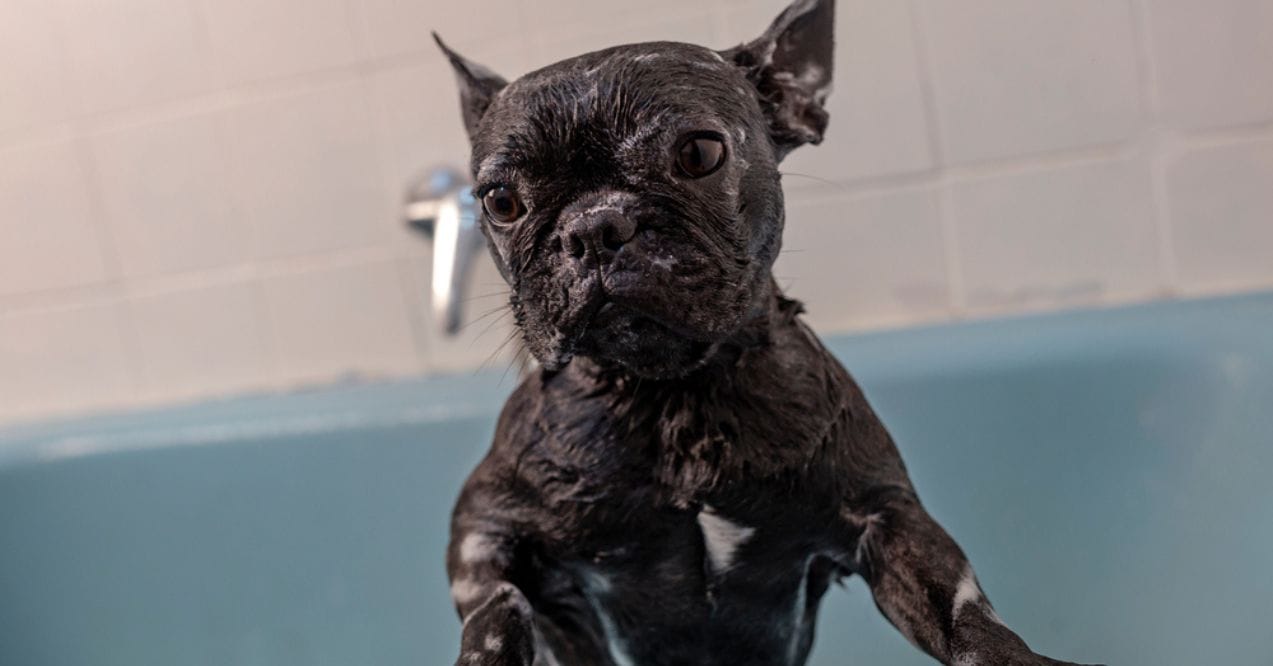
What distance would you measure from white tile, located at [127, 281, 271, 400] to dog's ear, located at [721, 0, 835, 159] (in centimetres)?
99

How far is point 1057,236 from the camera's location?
1.15 m

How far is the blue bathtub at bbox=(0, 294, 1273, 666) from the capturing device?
98cm

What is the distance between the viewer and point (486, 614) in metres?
0.55

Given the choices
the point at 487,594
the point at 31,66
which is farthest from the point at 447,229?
the point at 31,66

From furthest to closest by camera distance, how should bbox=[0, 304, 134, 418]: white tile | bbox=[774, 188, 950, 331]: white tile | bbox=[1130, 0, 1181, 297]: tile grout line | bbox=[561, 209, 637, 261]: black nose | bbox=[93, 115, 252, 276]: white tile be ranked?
bbox=[0, 304, 134, 418]: white tile → bbox=[93, 115, 252, 276]: white tile → bbox=[774, 188, 950, 331]: white tile → bbox=[1130, 0, 1181, 297]: tile grout line → bbox=[561, 209, 637, 261]: black nose

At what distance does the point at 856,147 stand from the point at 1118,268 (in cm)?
27

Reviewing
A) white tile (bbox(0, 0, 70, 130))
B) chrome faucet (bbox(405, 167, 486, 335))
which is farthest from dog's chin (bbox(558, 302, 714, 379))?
white tile (bbox(0, 0, 70, 130))

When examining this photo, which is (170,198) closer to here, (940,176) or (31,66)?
(31,66)

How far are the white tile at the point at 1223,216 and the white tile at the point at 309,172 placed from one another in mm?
799

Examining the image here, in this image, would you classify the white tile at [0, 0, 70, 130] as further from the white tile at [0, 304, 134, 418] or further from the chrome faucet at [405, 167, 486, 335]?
the chrome faucet at [405, 167, 486, 335]

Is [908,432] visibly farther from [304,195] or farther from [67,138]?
[67,138]

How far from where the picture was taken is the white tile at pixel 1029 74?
110 centimetres

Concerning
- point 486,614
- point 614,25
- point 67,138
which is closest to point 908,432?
point 614,25

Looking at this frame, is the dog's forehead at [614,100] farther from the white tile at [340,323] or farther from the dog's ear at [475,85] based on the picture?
the white tile at [340,323]
